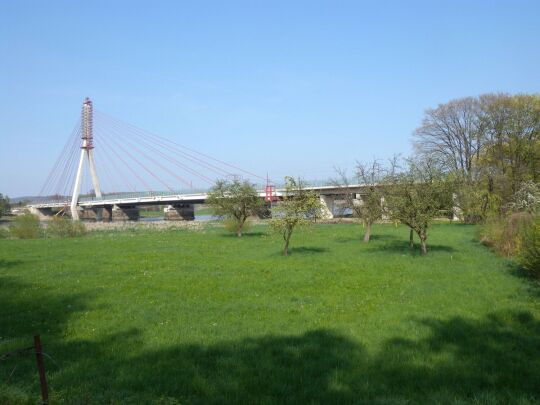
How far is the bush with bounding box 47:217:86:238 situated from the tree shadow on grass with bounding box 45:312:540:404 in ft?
105

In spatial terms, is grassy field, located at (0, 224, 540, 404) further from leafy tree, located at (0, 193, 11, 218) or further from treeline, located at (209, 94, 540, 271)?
leafy tree, located at (0, 193, 11, 218)

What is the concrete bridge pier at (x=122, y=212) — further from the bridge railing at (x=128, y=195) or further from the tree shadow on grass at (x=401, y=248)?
the tree shadow on grass at (x=401, y=248)

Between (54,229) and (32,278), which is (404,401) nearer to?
(32,278)

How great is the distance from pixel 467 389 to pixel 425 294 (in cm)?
→ 596

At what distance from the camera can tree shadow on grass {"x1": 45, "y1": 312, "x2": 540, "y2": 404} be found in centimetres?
592

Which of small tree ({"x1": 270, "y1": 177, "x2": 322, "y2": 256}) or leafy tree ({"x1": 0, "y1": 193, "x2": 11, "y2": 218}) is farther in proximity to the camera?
leafy tree ({"x1": 0, "y1": 193, "x2": 11, "y2": 218})

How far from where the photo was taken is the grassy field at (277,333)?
6.14 m

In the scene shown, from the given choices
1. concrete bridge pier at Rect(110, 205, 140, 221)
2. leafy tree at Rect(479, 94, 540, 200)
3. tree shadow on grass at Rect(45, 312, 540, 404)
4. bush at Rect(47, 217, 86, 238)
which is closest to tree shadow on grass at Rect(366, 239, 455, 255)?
tree shadow on grass at Rect(45, 312, 540, 404)

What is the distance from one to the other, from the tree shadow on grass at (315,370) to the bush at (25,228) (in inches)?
1329

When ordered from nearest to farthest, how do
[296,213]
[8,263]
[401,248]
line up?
1. [8,263]
2. [296,213]
3. [401,248]

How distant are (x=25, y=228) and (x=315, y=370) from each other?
37.3 metres

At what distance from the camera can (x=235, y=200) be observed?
109 ft

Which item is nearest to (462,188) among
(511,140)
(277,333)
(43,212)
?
(511,140)

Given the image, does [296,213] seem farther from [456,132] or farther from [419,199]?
[456,132]
